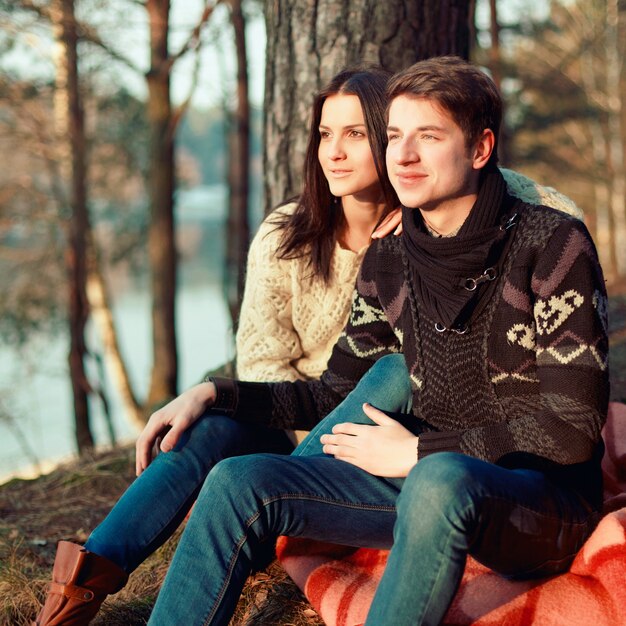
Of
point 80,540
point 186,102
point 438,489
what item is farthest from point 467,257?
point 186,102

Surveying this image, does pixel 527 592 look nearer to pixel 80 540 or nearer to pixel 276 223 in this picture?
pixel 276 223

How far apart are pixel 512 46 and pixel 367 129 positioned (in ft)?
54.2

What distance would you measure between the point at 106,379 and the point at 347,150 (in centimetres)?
1587

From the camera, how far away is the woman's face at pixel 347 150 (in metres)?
2.91

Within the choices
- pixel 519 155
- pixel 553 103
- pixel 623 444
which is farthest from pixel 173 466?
pixel 553 103

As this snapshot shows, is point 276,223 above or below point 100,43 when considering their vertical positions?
below

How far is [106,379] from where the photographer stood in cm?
1803

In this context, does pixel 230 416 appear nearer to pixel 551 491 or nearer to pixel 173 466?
pixel 173 466

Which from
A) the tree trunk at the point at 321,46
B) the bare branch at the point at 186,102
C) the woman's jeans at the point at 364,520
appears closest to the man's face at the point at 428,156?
the woman's jeans at the point at 364,520

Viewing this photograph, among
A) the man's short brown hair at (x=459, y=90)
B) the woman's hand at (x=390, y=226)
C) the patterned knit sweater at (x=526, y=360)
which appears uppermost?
the man's short brown hair at (x=459, y=90)

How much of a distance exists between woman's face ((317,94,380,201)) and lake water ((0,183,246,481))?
4.61 m

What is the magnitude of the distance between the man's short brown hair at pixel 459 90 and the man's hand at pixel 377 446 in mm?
799

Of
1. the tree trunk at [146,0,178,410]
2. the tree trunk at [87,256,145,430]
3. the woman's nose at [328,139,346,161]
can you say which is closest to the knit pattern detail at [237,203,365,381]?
the woman's nose at [328,139,346,161]

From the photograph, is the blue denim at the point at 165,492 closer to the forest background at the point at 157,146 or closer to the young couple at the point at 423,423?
the young couple at the point at 423,423
